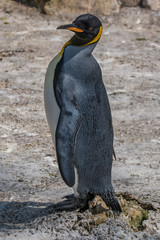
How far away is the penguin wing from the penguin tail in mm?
325

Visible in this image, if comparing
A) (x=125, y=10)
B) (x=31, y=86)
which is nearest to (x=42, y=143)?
(x=31, y=86)

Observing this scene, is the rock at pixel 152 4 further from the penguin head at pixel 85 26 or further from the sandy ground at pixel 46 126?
the penguin head at pixel 85 26

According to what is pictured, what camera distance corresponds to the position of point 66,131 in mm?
2273

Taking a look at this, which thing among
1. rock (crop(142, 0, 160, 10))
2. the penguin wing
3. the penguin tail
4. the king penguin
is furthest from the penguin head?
rock (crop(142, 0, 160, 10))

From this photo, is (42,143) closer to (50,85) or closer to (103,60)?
(50,85)

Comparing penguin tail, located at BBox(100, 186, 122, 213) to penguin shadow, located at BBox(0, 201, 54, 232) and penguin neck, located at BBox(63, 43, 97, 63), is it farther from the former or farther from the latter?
penguin neck, located at BBox(63, 43, 97, 63)

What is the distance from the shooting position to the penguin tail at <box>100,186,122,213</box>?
2.55 metres

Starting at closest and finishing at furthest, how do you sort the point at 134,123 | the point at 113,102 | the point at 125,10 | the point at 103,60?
1. the point at 134,123
2. the point at 113,102
3. the point at 103,60
4. the point at 125,10

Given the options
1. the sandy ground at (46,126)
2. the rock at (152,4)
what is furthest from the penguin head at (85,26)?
the rock at (152,4)

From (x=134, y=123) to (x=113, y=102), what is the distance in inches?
20.5

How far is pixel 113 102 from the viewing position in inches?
196

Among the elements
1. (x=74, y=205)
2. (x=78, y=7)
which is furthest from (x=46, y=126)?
(x=78, y=7)

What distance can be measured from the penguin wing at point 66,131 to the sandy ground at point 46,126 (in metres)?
0.35

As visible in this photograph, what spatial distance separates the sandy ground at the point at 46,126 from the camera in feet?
8.24
